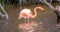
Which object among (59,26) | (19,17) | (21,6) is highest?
(21,6)

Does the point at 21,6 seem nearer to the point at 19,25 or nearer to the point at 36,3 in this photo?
the point at 36,3

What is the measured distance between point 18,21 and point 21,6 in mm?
1686

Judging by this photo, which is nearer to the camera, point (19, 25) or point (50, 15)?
point (19, 25)

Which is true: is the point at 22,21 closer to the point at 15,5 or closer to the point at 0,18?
the point at 0,18

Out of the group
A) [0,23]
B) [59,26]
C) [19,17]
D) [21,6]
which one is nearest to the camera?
[59,26]

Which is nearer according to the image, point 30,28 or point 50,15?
point 30,28

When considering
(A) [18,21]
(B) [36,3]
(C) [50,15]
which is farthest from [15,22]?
(B) [36,3]

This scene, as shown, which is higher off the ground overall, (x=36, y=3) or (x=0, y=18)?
(x=36, y=3)

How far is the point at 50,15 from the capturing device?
18.6 ft

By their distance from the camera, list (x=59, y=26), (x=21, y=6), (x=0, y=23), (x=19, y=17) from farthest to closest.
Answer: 1. (x=21, y=6)
2. (x=19, y=17)
3. (x=0, y=23)
4. (x=59, y=26)

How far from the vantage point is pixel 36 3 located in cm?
723

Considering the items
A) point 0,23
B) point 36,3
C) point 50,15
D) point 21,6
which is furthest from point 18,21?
point 36,3

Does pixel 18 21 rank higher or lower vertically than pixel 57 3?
lower

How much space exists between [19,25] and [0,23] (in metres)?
0.47
